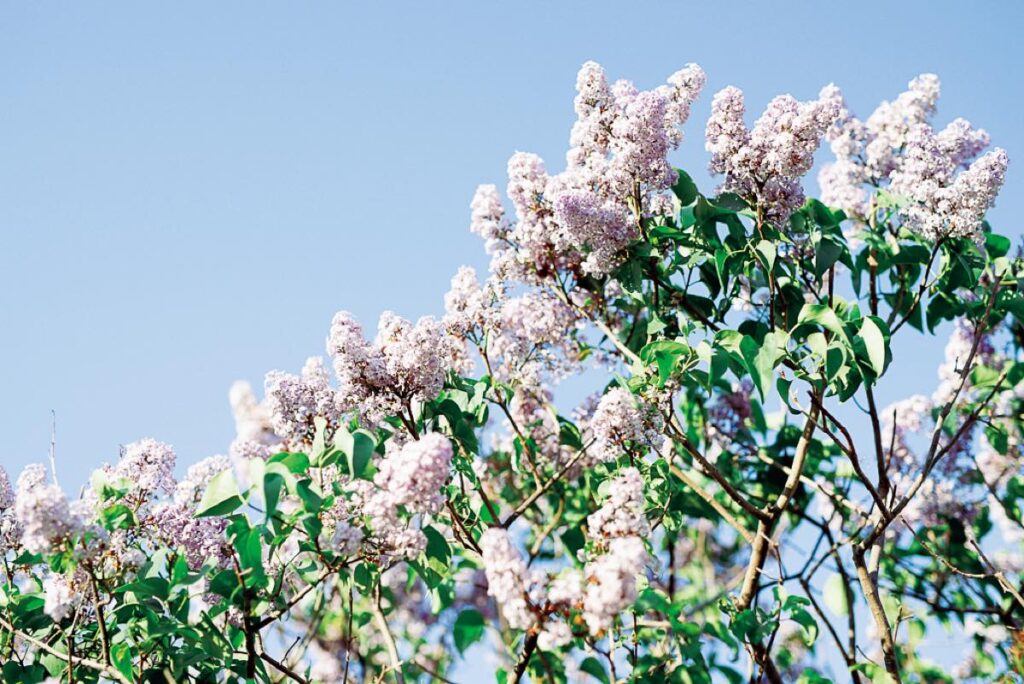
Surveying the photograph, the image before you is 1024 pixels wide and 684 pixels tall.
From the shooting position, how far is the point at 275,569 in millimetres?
2268

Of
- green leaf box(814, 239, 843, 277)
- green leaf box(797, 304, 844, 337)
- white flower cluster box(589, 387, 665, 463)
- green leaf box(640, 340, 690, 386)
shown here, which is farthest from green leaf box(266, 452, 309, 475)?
green leaf box(814, 239, 843, 277)

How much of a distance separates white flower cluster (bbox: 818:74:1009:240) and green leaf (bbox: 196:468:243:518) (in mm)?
1956

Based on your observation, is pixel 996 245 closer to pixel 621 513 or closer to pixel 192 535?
pixel 621 513

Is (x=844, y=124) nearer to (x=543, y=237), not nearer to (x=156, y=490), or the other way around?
(x=543, y=237)

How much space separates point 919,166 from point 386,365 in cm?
157

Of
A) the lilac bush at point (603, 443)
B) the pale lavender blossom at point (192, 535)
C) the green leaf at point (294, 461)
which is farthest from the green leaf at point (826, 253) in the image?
the pale lavender blossom at point (192, 535)

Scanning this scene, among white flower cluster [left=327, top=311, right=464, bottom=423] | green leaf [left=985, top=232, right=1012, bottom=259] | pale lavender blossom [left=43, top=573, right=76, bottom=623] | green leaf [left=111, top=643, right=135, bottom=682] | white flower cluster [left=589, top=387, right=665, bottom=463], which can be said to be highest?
green leaf [left=985, top=232, right=1012, bottom=259]

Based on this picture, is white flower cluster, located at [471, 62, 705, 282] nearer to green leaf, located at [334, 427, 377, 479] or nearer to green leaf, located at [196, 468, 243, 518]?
green leaf, located at [334, 427, 377, 479]

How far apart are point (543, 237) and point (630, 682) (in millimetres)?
1284

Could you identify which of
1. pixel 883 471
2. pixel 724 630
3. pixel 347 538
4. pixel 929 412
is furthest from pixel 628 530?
pixel 929 412

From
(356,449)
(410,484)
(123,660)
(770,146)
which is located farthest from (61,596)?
(770,146)

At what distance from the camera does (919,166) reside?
279 centimetres

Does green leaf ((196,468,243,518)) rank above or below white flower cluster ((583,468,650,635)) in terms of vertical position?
above

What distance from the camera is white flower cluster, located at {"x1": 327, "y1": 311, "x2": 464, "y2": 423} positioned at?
7.99ft
